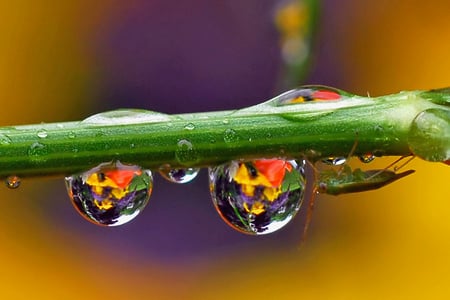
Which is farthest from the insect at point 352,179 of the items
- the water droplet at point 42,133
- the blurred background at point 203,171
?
the blurred background at point 203,171

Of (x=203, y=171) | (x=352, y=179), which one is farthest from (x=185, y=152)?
(x=203, y=171)

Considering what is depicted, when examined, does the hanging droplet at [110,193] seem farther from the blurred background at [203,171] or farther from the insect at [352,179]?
the blurred background at [203,171]

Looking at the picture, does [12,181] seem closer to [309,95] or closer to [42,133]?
[42,133]

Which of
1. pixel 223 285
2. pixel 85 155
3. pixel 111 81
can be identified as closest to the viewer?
pixel 85 155

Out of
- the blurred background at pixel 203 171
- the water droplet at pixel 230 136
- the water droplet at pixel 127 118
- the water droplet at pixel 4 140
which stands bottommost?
the water droplet at pixel 230 136

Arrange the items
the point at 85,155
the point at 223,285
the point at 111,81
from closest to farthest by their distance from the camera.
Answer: the point at 85,155, the point at 223,285, the point at 111,81

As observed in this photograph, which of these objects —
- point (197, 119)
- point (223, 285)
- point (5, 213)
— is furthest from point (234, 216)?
point (5, 213)

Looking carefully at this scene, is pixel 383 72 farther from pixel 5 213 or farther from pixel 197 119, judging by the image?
pixel 197 119
